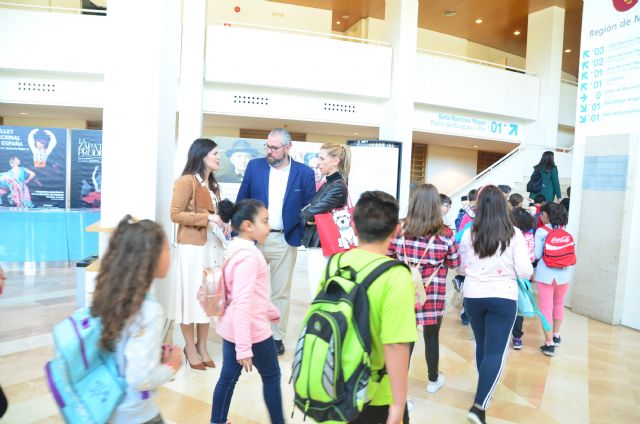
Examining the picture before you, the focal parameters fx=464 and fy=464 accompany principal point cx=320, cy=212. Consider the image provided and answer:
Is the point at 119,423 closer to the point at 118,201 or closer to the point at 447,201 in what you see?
the point at 118,201

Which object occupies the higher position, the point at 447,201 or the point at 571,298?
the point at 447,201

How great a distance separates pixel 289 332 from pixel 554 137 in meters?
11.4

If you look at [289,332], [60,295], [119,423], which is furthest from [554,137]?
[119,423]

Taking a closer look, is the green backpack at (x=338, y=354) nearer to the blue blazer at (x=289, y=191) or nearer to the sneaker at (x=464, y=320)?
the blue blazer at (x=289, y=191)

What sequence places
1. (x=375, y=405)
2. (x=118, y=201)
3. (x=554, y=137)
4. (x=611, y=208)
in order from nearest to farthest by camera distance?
(x=375, y=405), (x=118, y=201), (x=611, y=208), (x=554, y=137)

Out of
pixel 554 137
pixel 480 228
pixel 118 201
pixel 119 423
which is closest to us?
pixel 119 423

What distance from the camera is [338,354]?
4.44 ft

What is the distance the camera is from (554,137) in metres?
12.9

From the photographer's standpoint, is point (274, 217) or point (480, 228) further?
point (274, 217)

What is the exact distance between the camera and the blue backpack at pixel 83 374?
4.34 ft

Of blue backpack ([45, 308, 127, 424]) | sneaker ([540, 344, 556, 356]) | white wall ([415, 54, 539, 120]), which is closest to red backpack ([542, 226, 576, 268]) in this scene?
sneaker ([540, 344, 556, 356])

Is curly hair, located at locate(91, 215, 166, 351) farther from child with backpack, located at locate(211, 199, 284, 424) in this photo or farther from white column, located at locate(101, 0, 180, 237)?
white column, located at locate(101, 0, 180, 237)

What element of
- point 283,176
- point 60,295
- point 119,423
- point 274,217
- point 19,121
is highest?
point 19,121

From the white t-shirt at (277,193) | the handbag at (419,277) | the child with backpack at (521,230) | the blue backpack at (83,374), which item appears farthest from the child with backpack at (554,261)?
the blue backpack at (83,374)
